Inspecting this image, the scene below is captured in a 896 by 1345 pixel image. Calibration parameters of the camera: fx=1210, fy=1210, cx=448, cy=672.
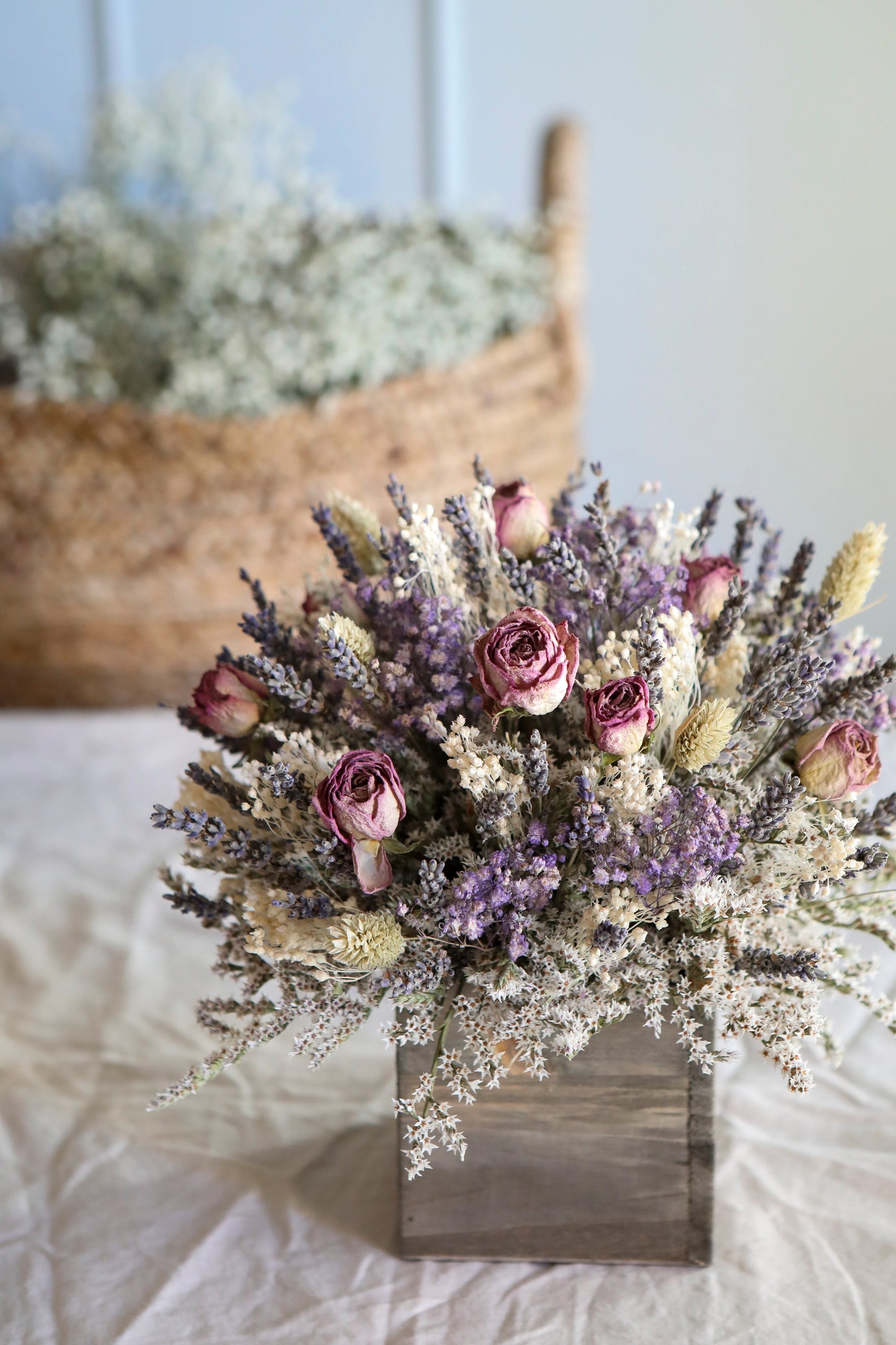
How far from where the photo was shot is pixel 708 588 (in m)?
0.73

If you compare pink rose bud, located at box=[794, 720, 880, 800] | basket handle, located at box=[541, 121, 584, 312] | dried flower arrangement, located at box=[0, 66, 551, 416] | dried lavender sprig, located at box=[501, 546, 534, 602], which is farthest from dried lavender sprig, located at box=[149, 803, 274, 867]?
basket handle, located at box=[541, 121, 584, 312]

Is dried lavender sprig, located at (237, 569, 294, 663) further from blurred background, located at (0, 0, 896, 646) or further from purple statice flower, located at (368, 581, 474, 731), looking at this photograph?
blurred background, located at (0, 0, 896, 646)

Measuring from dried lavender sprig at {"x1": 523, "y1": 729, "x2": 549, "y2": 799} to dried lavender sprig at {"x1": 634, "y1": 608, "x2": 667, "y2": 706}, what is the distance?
66 millimetres

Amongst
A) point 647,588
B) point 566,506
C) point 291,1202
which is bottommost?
point 291,1202

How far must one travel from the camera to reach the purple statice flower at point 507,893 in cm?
63

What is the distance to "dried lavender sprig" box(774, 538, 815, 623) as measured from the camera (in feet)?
2.43

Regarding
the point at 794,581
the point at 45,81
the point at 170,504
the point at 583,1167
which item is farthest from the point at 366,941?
the point at 45,81

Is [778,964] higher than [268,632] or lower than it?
lower

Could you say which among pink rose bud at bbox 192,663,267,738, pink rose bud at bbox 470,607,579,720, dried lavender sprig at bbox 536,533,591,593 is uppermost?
dried lavender sprig at bbox 536,533,591,593

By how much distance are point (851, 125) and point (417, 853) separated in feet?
8.25

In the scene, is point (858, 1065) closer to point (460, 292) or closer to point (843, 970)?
point (843, 970)

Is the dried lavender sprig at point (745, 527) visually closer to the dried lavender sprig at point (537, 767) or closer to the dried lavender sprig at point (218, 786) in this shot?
the dried lavender sprig at point (537, 767)

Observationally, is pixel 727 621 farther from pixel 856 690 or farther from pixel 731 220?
pixel 731 220

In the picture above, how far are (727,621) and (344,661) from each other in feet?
0.73
